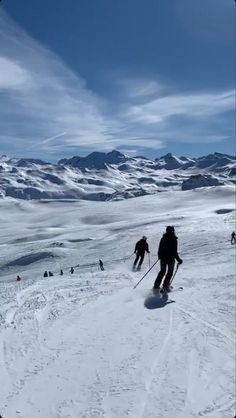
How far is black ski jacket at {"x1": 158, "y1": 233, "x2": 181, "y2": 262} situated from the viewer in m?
13.6

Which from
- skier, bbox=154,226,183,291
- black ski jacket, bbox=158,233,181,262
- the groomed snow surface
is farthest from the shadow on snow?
black ski jacket, bbox=158,233,181,262

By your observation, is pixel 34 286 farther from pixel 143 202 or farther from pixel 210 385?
pixel 143 202

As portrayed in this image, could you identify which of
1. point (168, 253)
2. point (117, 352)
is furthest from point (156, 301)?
point (117, 352)

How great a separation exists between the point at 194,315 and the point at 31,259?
170 feet

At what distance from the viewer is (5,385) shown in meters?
6.48

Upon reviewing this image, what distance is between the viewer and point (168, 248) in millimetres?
13641

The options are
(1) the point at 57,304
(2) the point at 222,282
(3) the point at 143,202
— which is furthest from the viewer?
(3) the point at 143,202

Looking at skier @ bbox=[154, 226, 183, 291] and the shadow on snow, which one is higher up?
skier @ bbox=[154, 226, 183, 291]

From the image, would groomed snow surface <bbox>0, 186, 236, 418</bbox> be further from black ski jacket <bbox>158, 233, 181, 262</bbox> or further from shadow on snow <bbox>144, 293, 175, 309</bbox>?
black ski jacket <bbox>158, 233, 181, 262</bbox>


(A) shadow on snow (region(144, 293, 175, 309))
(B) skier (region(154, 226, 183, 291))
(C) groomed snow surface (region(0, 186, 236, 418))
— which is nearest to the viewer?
(C) groomed snow surface (region(0, 186, 236, 418))

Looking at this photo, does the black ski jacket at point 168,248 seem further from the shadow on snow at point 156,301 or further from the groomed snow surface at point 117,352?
the shadow on snow at point 156,301

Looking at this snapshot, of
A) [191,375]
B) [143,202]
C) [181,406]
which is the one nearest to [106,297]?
[191,375]

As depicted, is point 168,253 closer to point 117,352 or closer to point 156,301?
point 156,301

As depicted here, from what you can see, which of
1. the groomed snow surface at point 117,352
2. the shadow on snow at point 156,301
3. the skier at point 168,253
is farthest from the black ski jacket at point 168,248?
the shadow on snow at point 156,301
